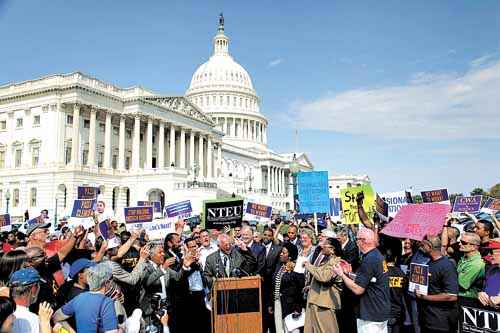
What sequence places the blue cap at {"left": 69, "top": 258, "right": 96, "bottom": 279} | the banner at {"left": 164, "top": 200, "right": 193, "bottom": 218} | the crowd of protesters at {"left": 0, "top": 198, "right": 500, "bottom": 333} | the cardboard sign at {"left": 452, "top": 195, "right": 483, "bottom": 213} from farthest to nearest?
the cardboard sign at {"left": 452, "top": 195, "right": 483, "bottom": 213} < the banner at {"left": 164, "top": 200, "right": 193, "bottom": 218} < the blue cap at {"left": 69, "top": 258, "right": 96, "bottom": 279} < the crowd of protesters at {"left": 0, "top": 198, "right": 500, "bottom": 333}

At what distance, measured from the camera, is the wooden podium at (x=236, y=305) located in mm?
7223

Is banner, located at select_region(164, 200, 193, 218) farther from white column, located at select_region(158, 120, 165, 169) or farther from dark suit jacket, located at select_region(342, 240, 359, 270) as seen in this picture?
white column, located at select_region(158, 120, 165, 169)

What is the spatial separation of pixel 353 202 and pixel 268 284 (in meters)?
5.70

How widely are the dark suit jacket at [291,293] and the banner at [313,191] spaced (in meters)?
6.74

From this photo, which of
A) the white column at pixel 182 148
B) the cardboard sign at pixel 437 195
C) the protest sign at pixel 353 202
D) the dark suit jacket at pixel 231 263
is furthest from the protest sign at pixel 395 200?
the white column at pixel 182 148

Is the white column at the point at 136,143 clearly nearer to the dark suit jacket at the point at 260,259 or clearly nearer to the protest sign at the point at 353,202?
the protest sign at the point at 353,202

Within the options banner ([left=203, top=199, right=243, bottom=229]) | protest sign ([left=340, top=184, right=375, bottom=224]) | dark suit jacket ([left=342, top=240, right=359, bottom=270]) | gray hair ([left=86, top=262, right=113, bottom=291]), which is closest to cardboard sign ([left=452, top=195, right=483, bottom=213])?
protest sign ([left=340, top=184, right=375, bottom=224])

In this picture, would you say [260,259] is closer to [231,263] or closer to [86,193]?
[231,263]

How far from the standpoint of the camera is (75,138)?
53.3m

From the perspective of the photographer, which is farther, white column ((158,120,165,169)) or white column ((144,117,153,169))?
white column ((158,120,165,169))

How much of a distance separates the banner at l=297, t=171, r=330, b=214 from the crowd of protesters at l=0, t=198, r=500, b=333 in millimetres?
5612

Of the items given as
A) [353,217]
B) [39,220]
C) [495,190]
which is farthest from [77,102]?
[495,190]

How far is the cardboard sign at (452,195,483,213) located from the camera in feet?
52.2

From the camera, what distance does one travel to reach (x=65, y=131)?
175 ft
